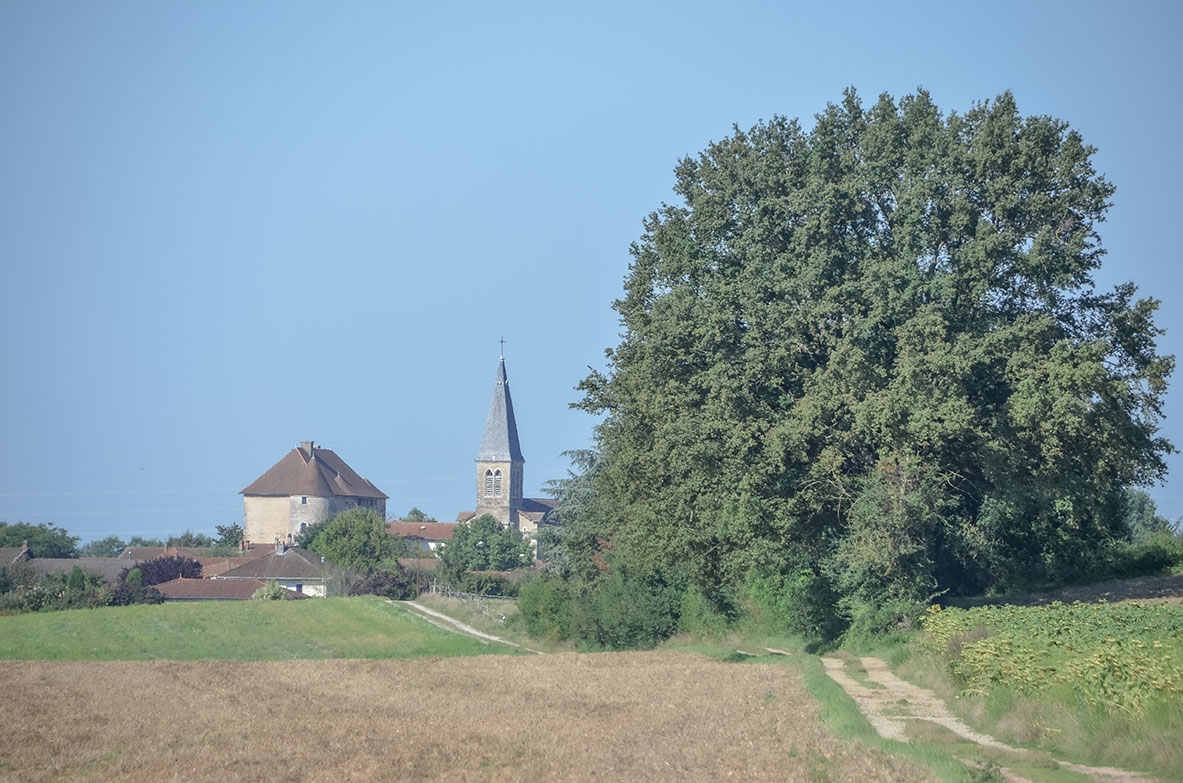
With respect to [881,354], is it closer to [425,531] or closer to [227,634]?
[227,634]

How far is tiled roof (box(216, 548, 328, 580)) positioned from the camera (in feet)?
345

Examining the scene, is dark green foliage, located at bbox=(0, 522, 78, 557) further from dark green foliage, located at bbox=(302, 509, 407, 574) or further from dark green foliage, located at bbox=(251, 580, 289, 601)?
dark green foliage, located at bbox=(251, 580, 289, 601)

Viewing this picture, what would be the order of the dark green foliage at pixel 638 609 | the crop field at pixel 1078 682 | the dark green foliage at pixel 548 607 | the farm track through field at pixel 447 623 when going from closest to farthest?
the crop field at pixel 1078 682, the dark green foliage at pixel 638 609, the dark green foliage at pixel 548 607, the farm track through field at pixel 447 623

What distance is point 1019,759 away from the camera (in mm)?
12945

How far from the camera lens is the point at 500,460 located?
630 feet

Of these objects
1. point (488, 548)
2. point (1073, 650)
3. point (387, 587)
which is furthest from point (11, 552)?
point (1073, 650)

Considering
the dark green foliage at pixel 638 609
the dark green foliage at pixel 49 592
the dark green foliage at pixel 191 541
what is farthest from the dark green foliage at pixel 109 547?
the dark green foliage at pixel 638 609

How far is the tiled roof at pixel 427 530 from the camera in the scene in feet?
596

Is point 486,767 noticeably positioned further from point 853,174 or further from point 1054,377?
point 853,174

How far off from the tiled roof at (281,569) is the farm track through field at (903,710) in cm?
8690

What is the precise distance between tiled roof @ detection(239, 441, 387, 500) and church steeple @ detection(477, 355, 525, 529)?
24.8m

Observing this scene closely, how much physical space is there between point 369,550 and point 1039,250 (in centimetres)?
9588

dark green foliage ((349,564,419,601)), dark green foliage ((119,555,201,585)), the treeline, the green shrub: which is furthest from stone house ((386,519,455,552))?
the treeline

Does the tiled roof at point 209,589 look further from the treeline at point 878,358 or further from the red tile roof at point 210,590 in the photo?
the treeline at point 878,358
